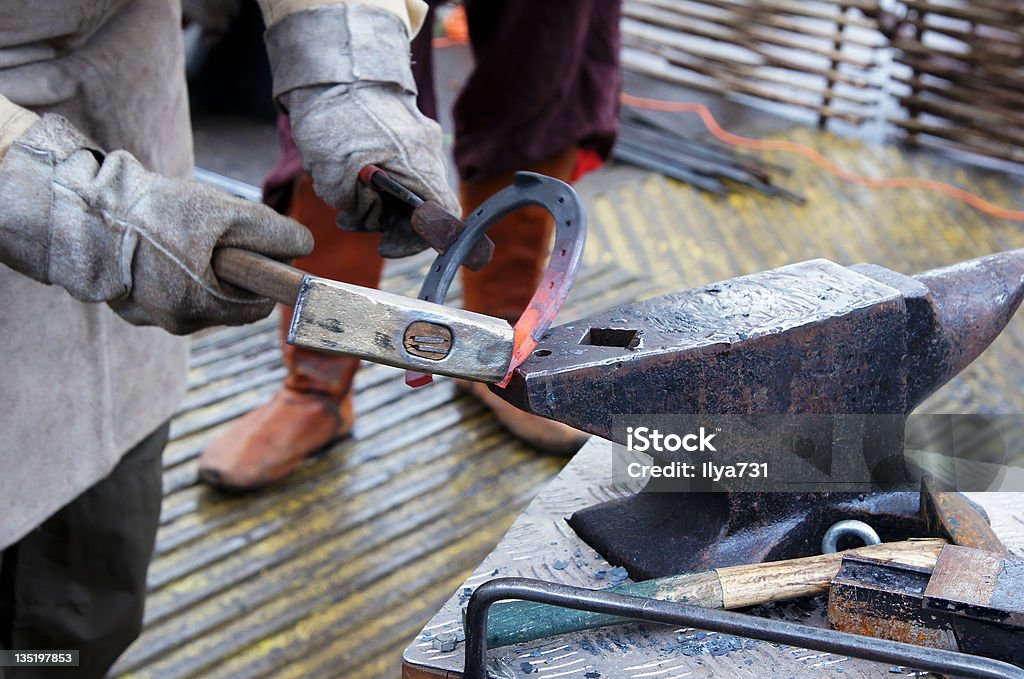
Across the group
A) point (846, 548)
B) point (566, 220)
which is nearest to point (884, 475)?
point (846, 548)

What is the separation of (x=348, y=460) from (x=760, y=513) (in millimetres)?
1501

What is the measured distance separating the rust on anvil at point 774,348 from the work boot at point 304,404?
128 centimetres

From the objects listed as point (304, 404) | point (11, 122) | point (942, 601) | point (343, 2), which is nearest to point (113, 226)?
point (11, 122)

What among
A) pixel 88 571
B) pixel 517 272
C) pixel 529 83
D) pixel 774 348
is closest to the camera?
pixel 774 348

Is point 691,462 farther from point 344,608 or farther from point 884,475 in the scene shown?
point 344,608

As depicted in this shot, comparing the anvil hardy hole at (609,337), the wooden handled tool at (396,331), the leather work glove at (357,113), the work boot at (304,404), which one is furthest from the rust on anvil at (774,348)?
the work boot at (304,404)

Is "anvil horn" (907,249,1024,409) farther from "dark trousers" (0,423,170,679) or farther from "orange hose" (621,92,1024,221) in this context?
"orange hose" (621,92,1024,221)

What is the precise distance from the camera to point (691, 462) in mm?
1409

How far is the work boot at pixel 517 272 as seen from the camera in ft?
9.08

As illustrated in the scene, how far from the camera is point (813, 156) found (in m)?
4.45

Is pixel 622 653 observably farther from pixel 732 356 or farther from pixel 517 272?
pixel 517 272

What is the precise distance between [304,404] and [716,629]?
5.74ft

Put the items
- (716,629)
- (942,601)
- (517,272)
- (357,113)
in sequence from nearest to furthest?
(716,629) → (942,601) → (357,113) → (517,272)

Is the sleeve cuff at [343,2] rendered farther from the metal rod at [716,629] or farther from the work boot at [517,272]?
the work boot at [517,272]
